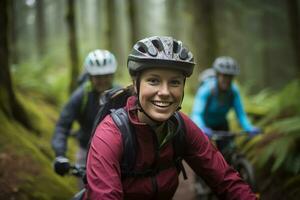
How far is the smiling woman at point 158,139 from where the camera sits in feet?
10.3

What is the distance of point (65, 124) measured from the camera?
17.9ft

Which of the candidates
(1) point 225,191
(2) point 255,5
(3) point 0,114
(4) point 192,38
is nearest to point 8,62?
(3) point 0,114

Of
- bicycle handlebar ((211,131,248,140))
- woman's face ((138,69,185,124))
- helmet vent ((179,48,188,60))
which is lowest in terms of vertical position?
bicycle handlebar ((211,131,248,140))

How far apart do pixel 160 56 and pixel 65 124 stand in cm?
261

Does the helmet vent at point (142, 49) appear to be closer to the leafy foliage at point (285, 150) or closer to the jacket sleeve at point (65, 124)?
the jacket sleeve at point (65, 124)

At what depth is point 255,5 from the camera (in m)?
24.4

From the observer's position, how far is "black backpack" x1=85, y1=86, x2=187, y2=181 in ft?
10.4

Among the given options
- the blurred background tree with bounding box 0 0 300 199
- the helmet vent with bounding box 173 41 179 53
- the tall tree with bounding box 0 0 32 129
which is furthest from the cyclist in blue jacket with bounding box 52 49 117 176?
the helmet vent with bounding box 173 41 179 53

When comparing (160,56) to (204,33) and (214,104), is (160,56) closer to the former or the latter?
(214,104)

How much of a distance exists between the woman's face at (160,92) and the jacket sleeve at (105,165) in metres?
0.33

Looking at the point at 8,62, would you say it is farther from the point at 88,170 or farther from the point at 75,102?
the point at 88,170

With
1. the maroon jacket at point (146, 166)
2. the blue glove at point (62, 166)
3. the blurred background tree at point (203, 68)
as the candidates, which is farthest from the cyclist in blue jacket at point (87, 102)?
the maroon jacket at point (146, 166)

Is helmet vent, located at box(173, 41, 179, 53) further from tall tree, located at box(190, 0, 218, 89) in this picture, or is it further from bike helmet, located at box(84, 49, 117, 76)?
tall tree, located at box(190, 0, 218, 89)

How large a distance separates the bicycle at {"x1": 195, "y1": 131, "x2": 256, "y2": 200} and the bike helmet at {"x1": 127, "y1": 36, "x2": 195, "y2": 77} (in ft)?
12.6
